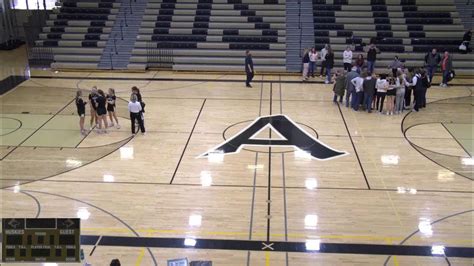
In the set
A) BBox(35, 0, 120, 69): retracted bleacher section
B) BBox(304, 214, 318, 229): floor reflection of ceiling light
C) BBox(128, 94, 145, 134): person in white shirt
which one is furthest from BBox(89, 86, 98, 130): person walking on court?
BBox(35, 0, 120, 69): retracted bleacher section

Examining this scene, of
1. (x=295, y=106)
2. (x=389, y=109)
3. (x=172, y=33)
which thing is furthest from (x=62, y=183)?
(x=172, y=33)

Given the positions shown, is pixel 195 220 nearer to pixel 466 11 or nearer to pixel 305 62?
pixel 305 62

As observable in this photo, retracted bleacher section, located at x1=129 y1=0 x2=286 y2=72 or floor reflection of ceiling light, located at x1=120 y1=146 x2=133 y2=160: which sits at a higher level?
retracted bleacher section, located at x1=129 y1=0 x2=286 y2=72

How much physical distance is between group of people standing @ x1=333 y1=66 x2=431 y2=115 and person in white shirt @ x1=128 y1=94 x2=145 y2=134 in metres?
6.58

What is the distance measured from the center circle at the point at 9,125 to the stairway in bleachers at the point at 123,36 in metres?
7.00

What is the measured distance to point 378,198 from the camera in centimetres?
1144

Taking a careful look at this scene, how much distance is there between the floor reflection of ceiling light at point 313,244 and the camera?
965 centimetres

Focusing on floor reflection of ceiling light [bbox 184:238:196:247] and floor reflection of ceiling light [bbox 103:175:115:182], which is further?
floor reflection of ceiling light [bbox 103:175:115:182]

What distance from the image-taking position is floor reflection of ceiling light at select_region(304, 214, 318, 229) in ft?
34.0

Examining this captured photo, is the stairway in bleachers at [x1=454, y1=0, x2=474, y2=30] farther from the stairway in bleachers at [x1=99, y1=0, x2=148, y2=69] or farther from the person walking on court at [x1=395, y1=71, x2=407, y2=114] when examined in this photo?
the stairway in bleachers at [x1=99, y1=0, x2=148, y2=69]

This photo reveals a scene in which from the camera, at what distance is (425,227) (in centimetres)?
1034

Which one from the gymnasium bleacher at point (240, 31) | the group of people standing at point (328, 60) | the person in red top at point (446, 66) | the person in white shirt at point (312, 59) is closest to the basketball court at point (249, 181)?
the person in red top at point (446, 66)

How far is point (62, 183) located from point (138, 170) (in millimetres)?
1768

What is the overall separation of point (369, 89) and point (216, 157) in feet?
19.1
